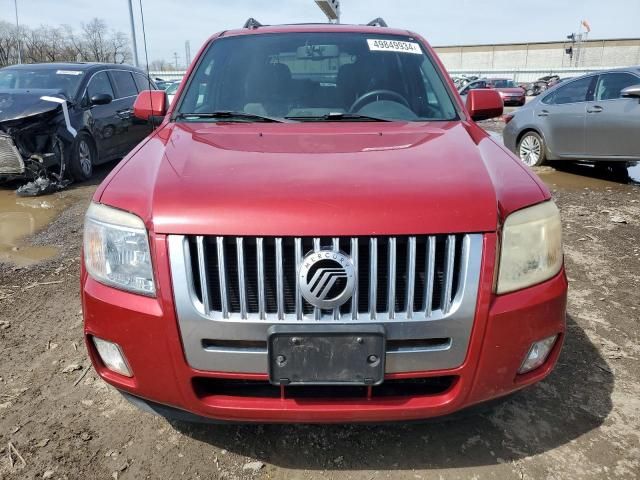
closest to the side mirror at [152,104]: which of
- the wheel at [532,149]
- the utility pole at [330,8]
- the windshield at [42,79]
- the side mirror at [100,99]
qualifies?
the side mirror at [100,99]

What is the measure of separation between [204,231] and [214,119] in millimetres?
1254

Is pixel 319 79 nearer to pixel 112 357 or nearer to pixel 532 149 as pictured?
pixel 112 357

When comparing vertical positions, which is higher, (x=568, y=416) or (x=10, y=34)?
(x=10, y=34)

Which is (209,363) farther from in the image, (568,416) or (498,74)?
(498,74)

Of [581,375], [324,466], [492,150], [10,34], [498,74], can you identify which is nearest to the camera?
[324,466]

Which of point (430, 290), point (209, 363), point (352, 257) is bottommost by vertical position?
point (209, 363)

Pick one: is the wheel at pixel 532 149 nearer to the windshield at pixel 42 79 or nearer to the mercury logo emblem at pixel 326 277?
the windshield at pixel 42 79

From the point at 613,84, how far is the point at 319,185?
23.1 feet

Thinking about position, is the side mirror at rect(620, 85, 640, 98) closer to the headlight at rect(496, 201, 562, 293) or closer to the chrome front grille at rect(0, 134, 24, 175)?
the headlight at rect(496, 201, 562, 293)

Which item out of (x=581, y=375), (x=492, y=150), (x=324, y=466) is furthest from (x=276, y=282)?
(x=581, y=375)

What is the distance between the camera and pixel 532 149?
8.34 m

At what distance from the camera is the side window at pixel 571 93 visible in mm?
7453

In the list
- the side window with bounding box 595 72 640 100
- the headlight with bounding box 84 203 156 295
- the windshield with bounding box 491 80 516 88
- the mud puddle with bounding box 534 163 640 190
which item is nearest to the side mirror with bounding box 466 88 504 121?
the headlight with bounding box 84 203 156 295

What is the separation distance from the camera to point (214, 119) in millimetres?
2688
